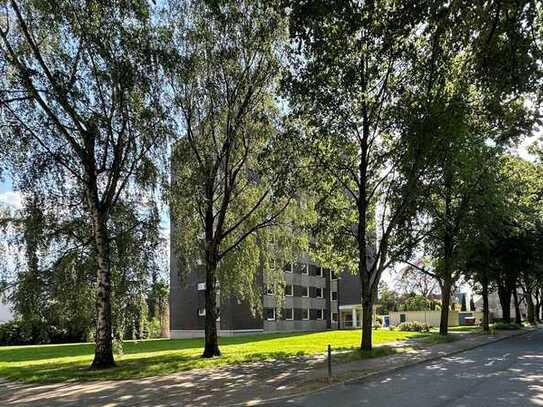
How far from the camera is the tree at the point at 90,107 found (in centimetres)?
1666

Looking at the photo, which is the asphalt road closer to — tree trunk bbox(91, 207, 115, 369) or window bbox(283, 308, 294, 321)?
tree trunk bbox(91, 207, 115, 369)

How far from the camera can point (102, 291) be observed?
18672 millimetres

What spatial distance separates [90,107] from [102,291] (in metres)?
5.98

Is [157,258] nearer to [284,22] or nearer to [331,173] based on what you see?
[331,173]

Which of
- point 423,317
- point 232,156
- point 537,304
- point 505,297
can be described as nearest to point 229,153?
point 232,156

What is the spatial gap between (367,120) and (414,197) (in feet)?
11.4

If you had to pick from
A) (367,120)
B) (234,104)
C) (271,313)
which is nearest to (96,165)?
(234,104)

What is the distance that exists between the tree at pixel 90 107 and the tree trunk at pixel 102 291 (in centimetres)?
3

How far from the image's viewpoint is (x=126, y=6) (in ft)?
51.5

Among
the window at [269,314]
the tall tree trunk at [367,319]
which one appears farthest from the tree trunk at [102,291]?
the window at [269,314]

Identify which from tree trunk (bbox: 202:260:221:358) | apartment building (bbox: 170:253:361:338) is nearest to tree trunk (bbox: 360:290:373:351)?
tree trunk (bbox: 202:260:221:358)

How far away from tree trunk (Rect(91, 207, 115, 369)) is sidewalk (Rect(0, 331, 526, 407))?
3.20 metres

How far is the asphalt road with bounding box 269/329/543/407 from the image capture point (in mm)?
11070

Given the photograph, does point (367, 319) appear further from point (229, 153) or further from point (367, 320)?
point (229, 153)
